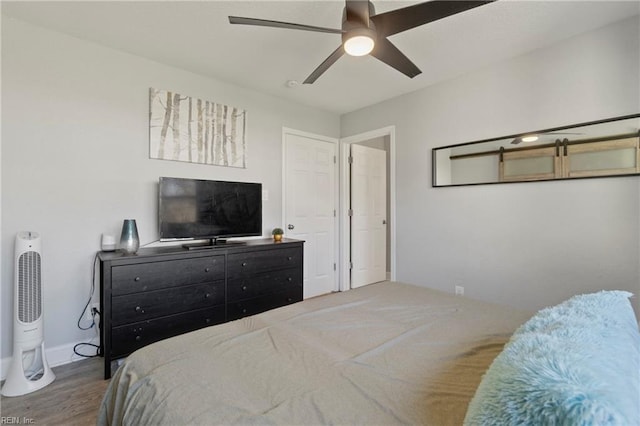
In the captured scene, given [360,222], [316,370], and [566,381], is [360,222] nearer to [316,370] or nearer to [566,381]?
[316,370]

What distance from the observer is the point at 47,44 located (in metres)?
2.23

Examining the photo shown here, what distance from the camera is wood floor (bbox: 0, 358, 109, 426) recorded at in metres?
1.66

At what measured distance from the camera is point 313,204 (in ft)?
13.0

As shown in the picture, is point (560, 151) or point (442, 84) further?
point (442, 84)

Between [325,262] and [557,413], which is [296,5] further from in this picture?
[325,262]

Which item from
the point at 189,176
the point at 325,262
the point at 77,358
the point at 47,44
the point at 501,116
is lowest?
the point at 77,358

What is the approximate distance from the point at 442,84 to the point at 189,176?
9.38 feet

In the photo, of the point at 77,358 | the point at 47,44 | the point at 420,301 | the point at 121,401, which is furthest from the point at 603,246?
the point at 47,44

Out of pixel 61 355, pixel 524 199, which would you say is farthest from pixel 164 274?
pixel 524 199

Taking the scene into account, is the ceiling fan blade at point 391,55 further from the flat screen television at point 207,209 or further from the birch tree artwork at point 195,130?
the birch tree artwork at point 195,130

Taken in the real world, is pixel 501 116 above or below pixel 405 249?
above

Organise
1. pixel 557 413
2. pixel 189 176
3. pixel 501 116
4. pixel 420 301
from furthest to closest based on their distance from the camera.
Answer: pixel 189 176 < pixel 501 116 < pixel 420 301 < pixel 557 413

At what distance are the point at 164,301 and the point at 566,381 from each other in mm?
2436

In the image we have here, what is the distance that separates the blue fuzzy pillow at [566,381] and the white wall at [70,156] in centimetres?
285
